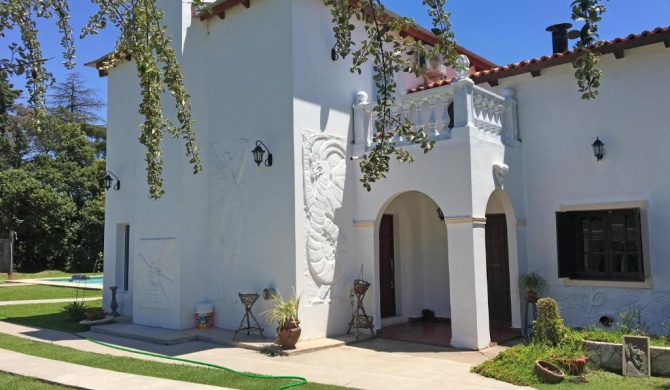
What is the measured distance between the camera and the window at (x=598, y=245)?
10.3 m

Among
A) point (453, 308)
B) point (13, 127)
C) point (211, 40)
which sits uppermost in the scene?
point (13, 127)

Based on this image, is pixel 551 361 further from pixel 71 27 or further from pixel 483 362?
pixel 71 27

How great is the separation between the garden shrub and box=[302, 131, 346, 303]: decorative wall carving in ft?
13.3

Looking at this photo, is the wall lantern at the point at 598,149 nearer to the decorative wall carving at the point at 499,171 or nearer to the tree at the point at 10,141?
the decorative wall carving at the point at 499,171

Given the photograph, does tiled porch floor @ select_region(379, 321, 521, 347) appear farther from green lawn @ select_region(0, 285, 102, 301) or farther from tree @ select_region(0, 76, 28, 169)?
tree @ select_region(0, 76, 28, 169)

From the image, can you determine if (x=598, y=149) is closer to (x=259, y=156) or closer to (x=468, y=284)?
(x=468, y=284)

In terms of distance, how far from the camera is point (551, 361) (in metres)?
7.95

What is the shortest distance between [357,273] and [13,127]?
32.4 meters

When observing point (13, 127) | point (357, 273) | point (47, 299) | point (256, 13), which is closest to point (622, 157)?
point (357, 273)

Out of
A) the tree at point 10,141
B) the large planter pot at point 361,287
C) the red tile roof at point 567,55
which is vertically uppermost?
the tree at point 10,141

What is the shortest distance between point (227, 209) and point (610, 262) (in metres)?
7.72

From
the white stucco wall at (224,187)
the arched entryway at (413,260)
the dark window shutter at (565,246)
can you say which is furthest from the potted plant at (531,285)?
the white stucco wall at (224,187)

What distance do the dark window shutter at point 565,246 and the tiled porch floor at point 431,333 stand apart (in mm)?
1554

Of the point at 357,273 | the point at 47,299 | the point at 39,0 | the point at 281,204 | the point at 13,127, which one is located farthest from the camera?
the point at 13,127
